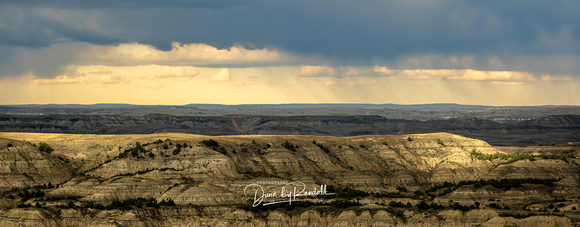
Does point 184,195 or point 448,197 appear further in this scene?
point 448,197

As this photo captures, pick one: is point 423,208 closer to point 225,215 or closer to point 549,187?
point 225,215

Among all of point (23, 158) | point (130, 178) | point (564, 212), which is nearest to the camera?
point (564, 212)

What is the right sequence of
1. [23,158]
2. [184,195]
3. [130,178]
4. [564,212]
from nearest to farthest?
[564,212]
[184,195]
[130,178]
[23,158]

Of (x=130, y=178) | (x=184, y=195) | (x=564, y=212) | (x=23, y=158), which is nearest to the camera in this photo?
(x=564, y=212)

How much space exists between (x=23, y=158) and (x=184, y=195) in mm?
42909

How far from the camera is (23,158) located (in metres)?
196

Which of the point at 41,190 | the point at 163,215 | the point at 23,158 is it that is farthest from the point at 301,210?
the point at 23,158

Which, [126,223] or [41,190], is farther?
[41,190]

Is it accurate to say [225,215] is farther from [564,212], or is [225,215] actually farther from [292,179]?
[564,212]

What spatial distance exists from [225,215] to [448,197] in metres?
50.2

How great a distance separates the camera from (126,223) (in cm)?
15912

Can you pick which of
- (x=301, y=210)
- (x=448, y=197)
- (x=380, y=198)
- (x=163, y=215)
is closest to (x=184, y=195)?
(x=163, y=215)

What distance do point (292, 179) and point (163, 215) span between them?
39.3 m

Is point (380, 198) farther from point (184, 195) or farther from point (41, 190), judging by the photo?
point (41, 190)
